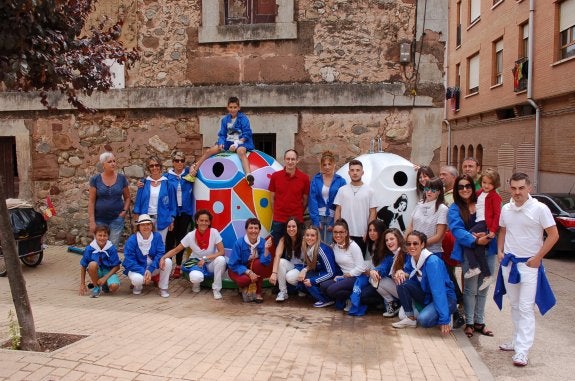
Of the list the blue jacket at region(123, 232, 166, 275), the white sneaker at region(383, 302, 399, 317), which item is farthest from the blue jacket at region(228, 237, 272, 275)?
the white sneaker at region(383, 302, 399, 317)

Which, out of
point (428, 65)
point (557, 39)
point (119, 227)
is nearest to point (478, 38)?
point (557, 39)

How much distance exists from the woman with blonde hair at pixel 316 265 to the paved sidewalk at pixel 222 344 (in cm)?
22

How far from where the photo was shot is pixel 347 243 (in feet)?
19.8

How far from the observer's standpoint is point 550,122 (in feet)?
57.2

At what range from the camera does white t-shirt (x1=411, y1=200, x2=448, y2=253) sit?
5.62m

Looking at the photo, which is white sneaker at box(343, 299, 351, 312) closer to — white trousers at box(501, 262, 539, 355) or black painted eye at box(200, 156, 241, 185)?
white trousers at box(501, 262, 539, 355)

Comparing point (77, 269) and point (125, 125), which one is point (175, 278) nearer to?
point (77, 269)

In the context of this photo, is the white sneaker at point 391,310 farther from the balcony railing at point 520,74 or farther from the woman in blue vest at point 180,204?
the balcony railing at point 520,74

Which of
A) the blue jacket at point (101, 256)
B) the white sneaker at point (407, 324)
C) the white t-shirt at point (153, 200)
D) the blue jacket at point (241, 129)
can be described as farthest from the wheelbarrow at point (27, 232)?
the white sneaker at point (407, 324)

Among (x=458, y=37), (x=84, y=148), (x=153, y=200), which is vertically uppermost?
(x=458, y=37)

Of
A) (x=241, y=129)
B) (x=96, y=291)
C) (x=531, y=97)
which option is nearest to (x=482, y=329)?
(x=241, y=129)

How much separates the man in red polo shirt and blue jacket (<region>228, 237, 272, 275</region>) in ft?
0.71

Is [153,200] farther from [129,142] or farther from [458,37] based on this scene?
[458,37]

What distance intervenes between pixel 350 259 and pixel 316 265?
425 mm
